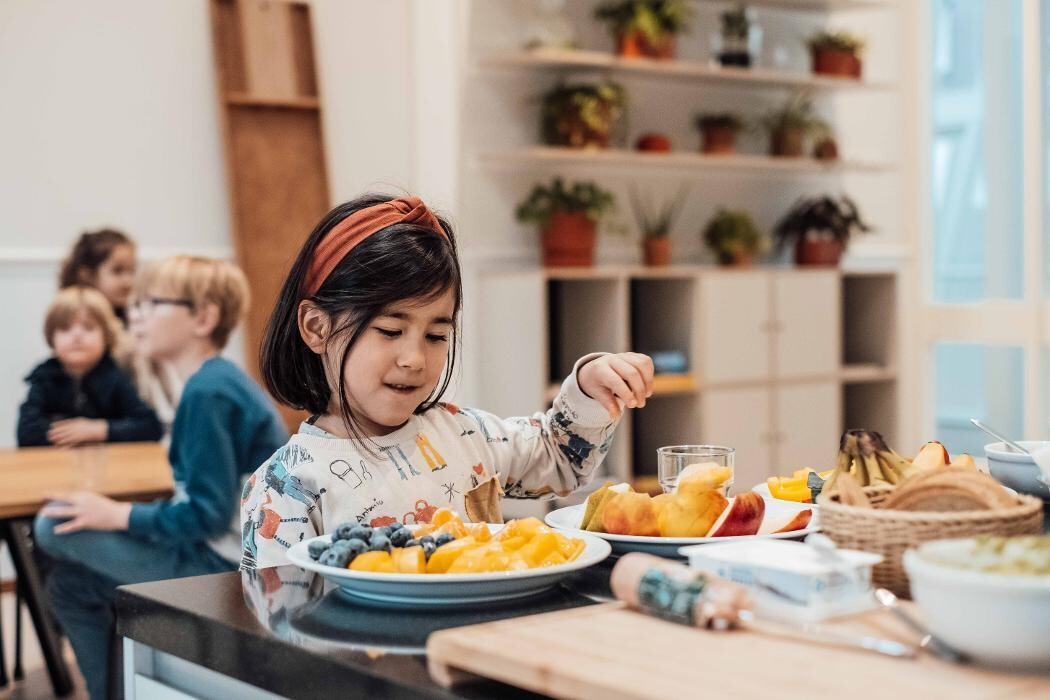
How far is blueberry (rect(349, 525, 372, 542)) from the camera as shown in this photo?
3.55ft

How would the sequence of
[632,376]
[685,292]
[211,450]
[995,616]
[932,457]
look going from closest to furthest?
1. [995,616]
2. [932,457]
3. [632,376]
4. [211,450]
5. [685,292]

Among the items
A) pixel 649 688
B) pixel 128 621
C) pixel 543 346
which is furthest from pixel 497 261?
pixel 649 688

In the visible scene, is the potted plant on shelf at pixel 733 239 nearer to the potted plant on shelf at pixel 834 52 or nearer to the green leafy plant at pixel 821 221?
the green leafy plant at pixel 821 221

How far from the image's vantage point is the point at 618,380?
1.54 m

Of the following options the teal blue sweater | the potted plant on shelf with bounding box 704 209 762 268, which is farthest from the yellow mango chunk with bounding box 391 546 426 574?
the potted plant on shelf with bounding box 704 209 762 268

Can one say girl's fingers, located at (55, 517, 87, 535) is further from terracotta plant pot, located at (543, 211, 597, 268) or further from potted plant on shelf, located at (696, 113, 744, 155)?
potted plant on shelf, located at (696, 113, 744, 155)

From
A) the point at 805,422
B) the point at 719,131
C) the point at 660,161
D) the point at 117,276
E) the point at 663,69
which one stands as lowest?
the point at 805,422

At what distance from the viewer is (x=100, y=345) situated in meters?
3.88

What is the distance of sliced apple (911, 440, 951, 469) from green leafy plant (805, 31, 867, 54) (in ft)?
13.6

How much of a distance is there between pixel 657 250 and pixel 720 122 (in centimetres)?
56

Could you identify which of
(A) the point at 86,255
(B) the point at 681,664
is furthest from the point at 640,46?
(B) the point at 681,664

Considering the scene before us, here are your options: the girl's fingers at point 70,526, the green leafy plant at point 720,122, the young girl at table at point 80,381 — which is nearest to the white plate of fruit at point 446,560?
the girl's fingers at point 70,526

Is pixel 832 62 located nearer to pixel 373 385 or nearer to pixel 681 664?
pixel 373 385

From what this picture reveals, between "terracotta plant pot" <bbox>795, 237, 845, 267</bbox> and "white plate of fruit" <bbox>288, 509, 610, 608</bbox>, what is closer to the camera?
"white plate of fruit" <bbox>288, 509, 610, 608</bbox>
